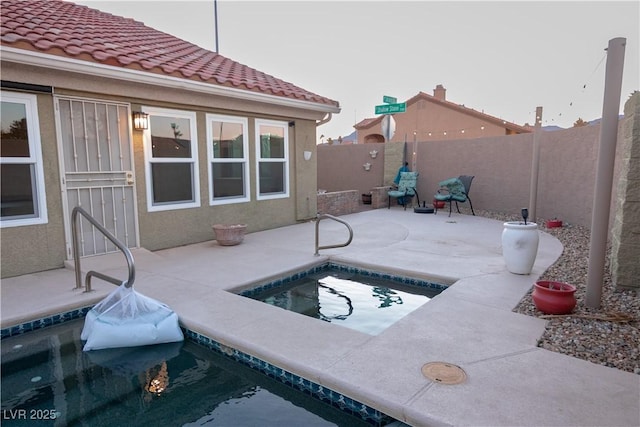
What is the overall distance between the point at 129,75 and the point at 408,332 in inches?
189

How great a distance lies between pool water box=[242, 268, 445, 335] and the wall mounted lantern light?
3125 mm

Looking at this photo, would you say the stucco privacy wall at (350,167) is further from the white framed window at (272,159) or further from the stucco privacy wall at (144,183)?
the white framed window at (272,159)

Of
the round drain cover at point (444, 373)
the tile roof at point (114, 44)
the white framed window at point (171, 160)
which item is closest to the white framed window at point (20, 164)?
the tile roof at point (114, 44)

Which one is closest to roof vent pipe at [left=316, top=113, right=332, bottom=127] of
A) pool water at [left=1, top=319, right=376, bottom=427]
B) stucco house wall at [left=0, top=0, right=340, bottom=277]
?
stucco house wall at [left=0, top=0, right=340, bottom=277]

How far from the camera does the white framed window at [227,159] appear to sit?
22.2 feet

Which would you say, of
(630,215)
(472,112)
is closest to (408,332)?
(630,215)

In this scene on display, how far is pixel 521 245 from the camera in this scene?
446cm

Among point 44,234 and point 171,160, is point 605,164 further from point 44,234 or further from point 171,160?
point 44,234

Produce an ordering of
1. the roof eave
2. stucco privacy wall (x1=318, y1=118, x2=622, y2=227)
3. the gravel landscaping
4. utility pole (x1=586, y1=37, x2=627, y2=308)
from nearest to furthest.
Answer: the gravel landscaping → utility pole (x1=586, y1=37, x2=627, y2=308) → the roof eave → stucco privacy wall (x1=318, y1=118, x2=622, y2=227)

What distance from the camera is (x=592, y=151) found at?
7.17 meters

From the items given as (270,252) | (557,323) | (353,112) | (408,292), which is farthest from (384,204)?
(353,112)

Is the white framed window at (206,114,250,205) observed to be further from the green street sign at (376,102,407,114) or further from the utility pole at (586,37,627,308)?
the utility pole at (586,37,627,308)

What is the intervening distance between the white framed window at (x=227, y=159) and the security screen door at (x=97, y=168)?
4.65 feet

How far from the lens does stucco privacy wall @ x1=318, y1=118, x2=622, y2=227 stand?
24.7ft
